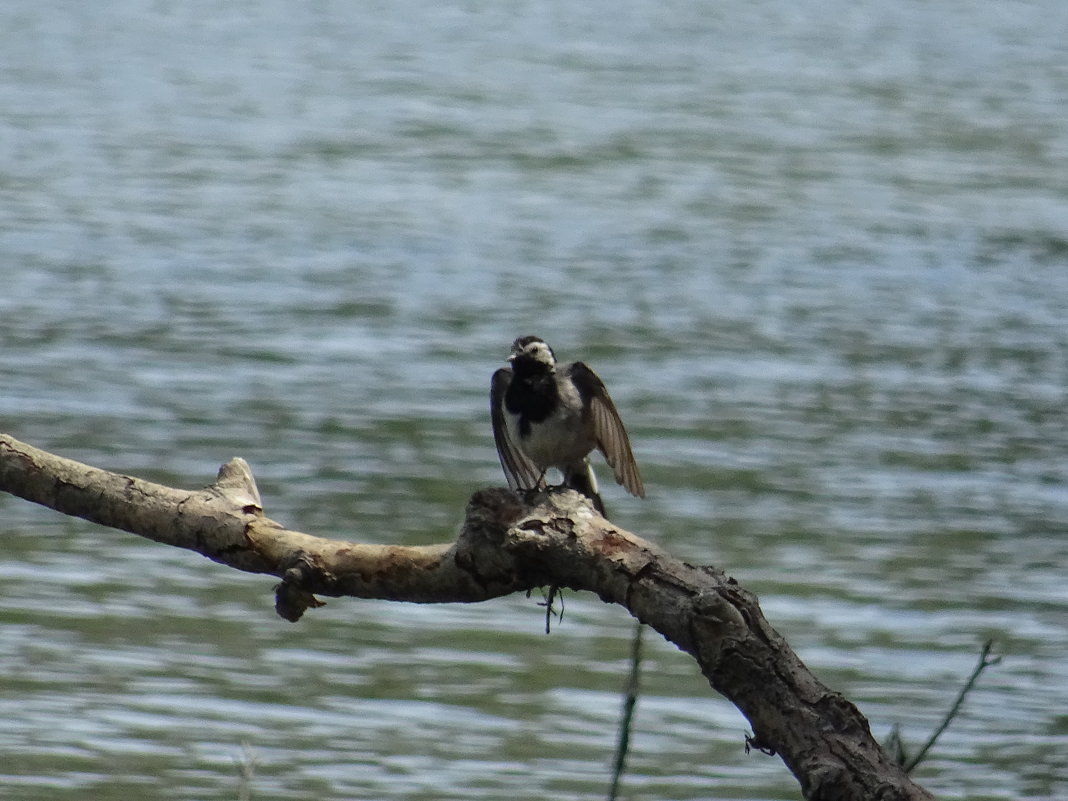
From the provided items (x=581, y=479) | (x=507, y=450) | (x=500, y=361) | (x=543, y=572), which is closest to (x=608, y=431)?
(x=581, y=479)

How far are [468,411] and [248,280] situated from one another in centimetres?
323

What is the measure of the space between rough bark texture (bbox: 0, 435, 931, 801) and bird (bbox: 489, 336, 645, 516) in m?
1.52

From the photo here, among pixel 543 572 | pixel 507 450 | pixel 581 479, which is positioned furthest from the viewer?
pixel 507 450

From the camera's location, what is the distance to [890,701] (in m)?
7.42

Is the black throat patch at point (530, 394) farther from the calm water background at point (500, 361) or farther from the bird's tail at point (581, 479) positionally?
the calm water background at point (500, 361)

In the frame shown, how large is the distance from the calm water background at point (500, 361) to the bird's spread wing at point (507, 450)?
969 millimetres

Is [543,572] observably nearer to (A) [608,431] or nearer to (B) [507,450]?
(A) [608,431]

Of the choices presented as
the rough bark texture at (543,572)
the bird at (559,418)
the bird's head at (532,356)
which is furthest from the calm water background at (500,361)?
the bird's head at (532,356)

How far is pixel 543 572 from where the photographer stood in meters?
4.22

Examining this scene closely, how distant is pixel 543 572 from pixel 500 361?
7312 mm

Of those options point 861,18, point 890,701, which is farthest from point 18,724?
point 861,18

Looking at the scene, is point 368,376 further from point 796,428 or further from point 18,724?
point 18,724

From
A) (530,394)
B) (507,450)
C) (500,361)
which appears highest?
(530,394)

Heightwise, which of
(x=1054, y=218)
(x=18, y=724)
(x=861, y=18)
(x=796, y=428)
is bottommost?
(x=18, y=724)
